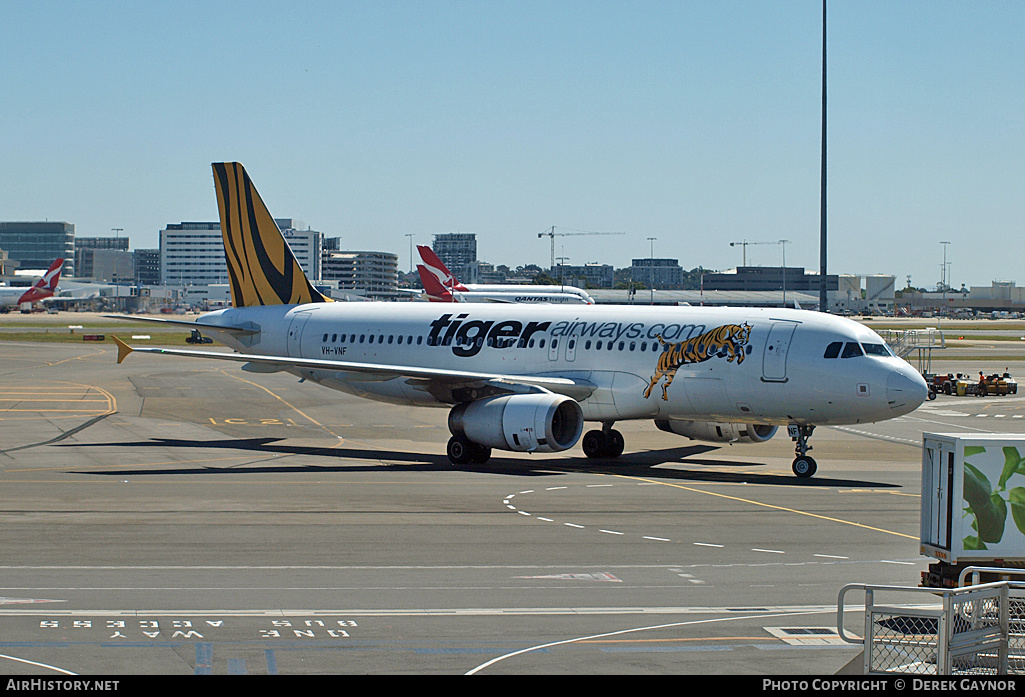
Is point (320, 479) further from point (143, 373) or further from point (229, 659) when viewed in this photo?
point (143, 373)

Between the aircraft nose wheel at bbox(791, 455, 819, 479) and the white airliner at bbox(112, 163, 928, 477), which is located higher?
the white airliner at bbox(112, 163, 928, 477)

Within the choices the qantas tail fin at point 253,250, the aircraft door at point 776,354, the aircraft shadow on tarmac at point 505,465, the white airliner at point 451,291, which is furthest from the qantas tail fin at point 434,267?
the aircraft door at point 776,354

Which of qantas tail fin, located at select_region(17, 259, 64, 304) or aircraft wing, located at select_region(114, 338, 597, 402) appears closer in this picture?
aircraft wing, located at select_region(114, 338, 597, 402)

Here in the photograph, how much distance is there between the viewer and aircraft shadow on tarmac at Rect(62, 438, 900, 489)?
103 feet

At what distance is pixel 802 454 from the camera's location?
3225 cm

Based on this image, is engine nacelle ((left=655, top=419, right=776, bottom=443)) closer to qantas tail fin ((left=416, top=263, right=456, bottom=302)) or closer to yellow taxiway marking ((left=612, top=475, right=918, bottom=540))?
yellow taxiway marking ((left=612, top=475, right=918, bottom=540))

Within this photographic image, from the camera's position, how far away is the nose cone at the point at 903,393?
1209 inches

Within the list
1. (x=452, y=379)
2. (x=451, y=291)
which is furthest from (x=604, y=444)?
(x=451, y=291)

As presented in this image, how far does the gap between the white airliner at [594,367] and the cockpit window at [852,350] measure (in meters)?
0.04

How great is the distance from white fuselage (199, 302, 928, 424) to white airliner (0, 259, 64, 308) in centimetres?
15552

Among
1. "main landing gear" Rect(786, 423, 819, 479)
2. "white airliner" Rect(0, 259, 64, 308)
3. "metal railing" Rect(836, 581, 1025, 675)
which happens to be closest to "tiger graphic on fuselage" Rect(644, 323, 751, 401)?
"main landing gear" Rect(786, 423, 819, 479)

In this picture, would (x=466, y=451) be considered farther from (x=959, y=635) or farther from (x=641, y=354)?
(x=959, y=635)

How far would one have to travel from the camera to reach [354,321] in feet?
137
